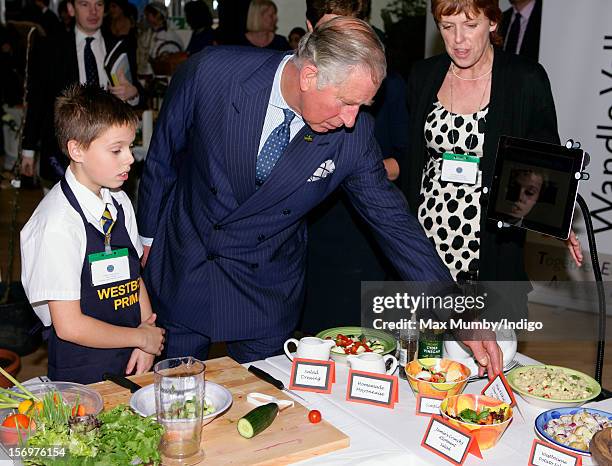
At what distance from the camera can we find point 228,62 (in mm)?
2209

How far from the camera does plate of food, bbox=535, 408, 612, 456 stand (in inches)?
65.9

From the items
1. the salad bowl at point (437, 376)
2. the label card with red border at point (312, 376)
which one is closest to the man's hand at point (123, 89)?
the label card with red border at point (312, 376)

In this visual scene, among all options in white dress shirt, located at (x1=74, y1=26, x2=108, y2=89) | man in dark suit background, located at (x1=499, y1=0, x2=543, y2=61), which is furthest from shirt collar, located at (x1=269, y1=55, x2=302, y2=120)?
man in dark suit background, located at (x1=499, y1=0, x2=543, y2=61)

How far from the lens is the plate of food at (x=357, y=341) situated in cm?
215

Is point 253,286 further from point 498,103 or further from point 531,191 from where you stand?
point 498,103

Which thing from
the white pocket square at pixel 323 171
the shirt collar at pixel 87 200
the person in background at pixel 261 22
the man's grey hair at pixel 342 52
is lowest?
the shirt collar at pixel 87 200

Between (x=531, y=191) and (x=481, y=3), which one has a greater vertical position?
(x=481, y=3)

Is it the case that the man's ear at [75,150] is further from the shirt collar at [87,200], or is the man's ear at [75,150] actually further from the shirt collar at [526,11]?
the shirt collar at [526,11]

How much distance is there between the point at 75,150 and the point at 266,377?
30.3 inches

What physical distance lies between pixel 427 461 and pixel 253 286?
802mm

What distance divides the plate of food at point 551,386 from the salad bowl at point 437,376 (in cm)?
14

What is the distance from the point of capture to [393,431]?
1785 millimetres

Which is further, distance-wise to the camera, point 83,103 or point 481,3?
point 481,3

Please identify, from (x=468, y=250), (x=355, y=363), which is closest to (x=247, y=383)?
(x=355, y=363)
